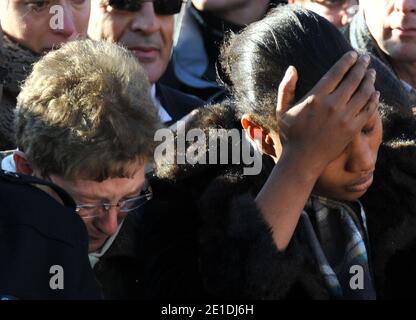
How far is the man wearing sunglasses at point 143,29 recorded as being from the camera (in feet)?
12.0

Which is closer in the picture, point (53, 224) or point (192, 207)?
point (53, 224)

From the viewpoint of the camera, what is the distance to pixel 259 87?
269cm

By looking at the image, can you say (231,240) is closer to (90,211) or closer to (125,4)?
(90,211)

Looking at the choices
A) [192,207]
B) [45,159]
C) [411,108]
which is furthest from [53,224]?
[411,108]

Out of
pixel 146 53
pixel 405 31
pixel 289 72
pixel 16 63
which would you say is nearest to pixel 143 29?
pixel 146 53

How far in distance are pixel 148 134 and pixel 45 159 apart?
0.88 feet

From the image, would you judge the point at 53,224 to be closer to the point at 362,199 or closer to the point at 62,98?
the point at 62,98

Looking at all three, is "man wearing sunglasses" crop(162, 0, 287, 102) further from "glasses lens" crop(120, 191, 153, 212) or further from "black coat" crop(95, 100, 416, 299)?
"glasses lens" crop(120, 191, 153, 212)

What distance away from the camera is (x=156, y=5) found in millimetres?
3693

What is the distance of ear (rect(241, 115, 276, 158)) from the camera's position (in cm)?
269

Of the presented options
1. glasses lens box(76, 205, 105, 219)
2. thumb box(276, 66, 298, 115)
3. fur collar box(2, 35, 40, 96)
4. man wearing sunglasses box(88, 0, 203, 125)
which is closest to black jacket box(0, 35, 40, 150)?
fur collar box(2, 35, 40, 96)

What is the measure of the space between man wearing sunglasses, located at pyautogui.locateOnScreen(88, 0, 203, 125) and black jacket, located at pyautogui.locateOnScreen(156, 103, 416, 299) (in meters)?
0.81

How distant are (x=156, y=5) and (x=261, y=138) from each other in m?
1.17

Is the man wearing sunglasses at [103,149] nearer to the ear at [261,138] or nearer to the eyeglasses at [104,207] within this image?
the eyeglasses at [104,207]
